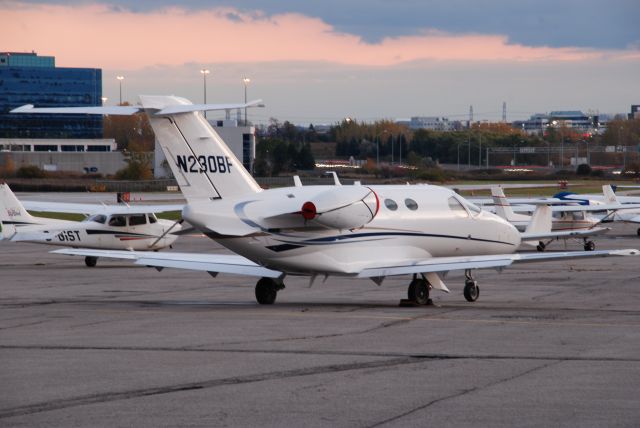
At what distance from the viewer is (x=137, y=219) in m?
38.8

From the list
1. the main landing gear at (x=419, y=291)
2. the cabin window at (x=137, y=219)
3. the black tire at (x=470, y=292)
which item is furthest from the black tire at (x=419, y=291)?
the cabin window at (x=137, y=219)

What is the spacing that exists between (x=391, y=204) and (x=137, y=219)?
17.0m

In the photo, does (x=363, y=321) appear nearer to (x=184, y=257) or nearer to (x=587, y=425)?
(x=184, y=257)

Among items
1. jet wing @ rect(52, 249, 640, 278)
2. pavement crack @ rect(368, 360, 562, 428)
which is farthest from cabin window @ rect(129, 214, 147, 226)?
pavement crack @ rect(368, 360, 562, 428)

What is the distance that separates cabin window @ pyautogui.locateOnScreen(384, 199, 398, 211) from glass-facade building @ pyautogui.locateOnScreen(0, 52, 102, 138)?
144875 millimetres

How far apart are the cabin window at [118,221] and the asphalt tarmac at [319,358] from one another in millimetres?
10128

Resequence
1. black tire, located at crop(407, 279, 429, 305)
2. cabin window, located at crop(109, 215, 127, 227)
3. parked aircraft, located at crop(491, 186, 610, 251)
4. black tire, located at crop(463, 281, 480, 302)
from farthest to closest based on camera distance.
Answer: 1. parked aircraft, located at crop(491, 186, 610, 251)
2. cabin window, located at crop(109, 215, 127, 227)
3. black tire, located at crop(463, 281, 480, 302)
4. black tire, located at crop(407, 279, 429, 305)

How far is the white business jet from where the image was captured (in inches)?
1468

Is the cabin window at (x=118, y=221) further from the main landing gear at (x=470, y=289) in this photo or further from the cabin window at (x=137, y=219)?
the main landing gear at (x=470, y=289)

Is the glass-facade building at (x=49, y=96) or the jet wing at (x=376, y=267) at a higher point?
the glass-facade building at (x=49, y=96)

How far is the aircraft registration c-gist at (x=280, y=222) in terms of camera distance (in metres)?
21.7

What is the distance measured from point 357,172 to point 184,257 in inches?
2806

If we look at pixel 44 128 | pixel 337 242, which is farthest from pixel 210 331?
pixel 44 128

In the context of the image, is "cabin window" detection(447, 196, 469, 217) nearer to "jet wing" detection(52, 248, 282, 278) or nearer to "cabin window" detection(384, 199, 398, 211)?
"cabin window" detection(384, 199, 398, 211)
